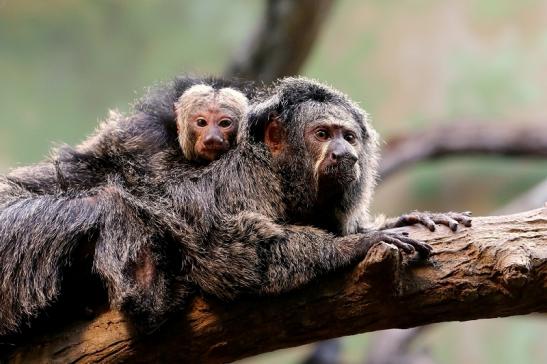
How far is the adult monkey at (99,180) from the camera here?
13.1 feet

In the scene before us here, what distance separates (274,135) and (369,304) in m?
1.13

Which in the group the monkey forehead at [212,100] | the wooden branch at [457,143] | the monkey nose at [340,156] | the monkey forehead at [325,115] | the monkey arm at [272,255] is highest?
the wooden branch at [457,143]

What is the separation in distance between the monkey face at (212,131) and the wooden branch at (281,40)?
325cm

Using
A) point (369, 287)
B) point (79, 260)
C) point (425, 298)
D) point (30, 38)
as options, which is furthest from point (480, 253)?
point (30, 38)

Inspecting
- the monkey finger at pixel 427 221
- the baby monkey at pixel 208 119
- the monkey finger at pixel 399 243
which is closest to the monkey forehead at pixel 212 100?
the baby monkey at pixel 208 119

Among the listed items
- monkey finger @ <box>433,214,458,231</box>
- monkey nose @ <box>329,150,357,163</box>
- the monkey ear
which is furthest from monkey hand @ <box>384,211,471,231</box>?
the monkey ear

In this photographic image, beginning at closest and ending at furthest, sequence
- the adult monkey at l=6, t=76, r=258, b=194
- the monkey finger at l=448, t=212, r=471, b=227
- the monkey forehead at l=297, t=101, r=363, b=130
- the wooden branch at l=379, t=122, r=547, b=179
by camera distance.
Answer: the monkey finger at l=448, t=212, r=471, b=227 < the monkey forehead at l=297, t=101, r=363, b=130 < the adult monkey at l=6, t=76, r=258, b=194 < the wooden branch at l=379, t=122, r=547, b=179

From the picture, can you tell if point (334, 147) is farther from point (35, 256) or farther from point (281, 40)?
point (281, 40)

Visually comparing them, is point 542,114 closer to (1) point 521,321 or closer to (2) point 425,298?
(1) point 521,321

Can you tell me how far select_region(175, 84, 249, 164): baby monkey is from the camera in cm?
449

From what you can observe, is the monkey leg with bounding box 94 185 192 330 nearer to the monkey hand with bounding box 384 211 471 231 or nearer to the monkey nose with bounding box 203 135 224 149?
the monkey nose with bounding box 203 135 224 149

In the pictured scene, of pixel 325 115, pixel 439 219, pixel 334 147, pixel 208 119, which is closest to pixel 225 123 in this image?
pixel 208 119

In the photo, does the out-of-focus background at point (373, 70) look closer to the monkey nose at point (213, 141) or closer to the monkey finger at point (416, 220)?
the monkey nose at point (213, 141)

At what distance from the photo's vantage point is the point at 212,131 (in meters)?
4.62
